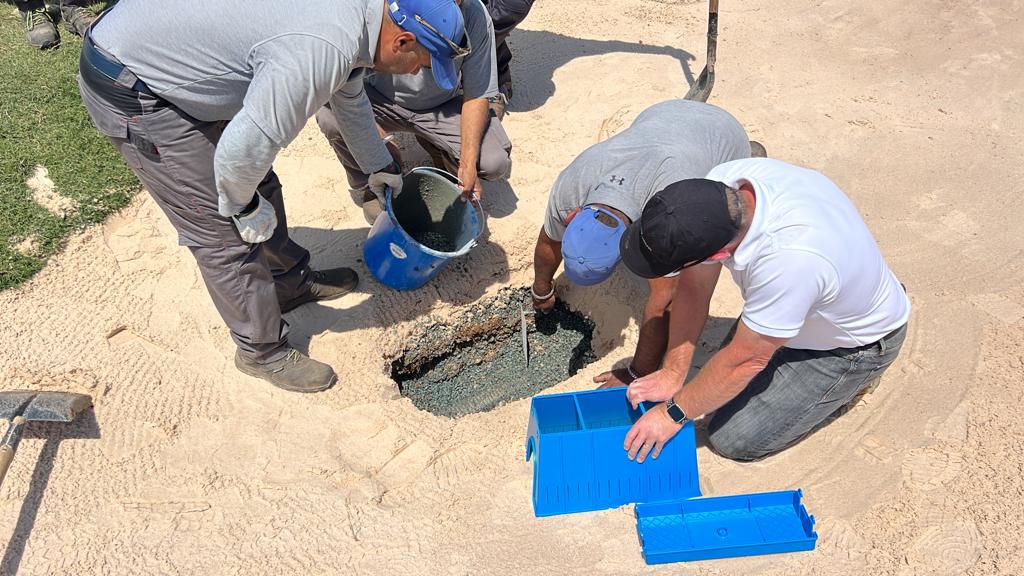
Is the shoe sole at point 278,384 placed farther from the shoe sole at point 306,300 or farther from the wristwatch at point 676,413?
the wristwatch at point 676,413

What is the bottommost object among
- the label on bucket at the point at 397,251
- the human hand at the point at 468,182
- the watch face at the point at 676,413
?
the label on bucket at the point at 397,251

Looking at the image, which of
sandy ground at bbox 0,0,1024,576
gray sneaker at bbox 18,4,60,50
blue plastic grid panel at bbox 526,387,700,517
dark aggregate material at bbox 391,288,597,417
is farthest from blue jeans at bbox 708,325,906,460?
gray sneaker at bbox 18,4,60,50

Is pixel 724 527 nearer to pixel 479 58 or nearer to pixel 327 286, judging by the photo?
pixel 327 286

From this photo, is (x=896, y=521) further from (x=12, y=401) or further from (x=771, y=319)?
(x=12, y=401)

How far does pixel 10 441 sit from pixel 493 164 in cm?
252

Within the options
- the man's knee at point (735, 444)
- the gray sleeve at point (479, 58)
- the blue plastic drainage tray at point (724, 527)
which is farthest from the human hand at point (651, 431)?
the gray sleeve at point (479, 58)

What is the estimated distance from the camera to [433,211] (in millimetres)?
3762

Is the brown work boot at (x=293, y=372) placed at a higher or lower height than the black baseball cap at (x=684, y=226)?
lower

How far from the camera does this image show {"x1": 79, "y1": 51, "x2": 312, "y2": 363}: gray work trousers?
246 cm

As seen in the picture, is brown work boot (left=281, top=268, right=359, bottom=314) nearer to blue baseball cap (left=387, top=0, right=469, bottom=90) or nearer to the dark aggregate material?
the dark aggregate material

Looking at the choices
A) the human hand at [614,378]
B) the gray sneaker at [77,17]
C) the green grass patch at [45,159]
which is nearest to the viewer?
the human hand at [614,378]

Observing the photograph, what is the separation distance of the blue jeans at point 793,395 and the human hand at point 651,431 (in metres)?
0.38

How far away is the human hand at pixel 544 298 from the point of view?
3.64 metres

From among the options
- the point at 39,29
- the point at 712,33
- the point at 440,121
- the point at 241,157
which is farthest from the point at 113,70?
the point at 39,29
